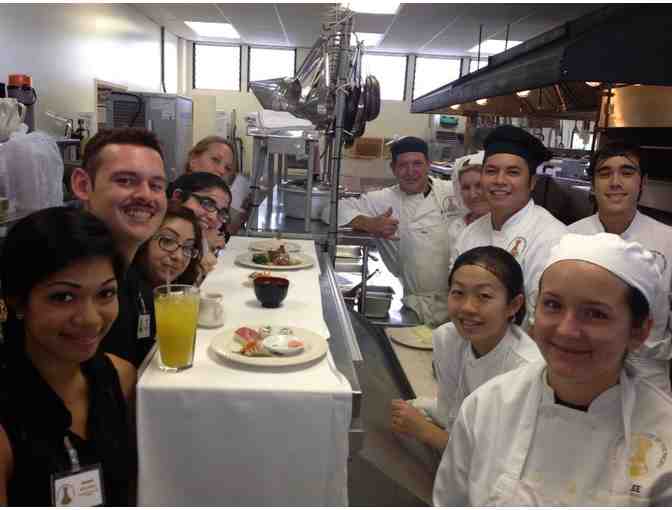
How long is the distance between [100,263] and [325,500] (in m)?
0.66

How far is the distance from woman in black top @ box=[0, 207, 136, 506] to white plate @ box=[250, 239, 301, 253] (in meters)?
1.11

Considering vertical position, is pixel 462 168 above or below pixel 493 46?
below

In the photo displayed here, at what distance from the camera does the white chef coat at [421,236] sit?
10.1 ft

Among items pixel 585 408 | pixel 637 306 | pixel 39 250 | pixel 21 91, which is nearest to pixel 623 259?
pixel 637 306

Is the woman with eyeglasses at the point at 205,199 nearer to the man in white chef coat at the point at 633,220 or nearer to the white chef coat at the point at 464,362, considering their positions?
the white chef coat at the point at 464,362

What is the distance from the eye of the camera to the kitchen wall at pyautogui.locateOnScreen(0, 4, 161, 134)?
185 inches

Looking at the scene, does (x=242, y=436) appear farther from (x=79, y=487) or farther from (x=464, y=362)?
(x=464, y=362)

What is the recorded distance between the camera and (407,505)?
5.29ft

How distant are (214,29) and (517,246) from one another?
298 inches

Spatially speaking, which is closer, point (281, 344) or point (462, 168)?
point (281, 344)

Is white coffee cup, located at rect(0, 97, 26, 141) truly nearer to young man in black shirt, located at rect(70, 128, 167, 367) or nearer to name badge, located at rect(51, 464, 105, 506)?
young man in black shirt, located at rect(70, 128, 167, 367)

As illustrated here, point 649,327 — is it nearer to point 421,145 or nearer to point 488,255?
point 488,255

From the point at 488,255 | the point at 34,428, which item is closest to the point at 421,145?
the point at 488,255

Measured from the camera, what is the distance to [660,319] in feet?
6.40
